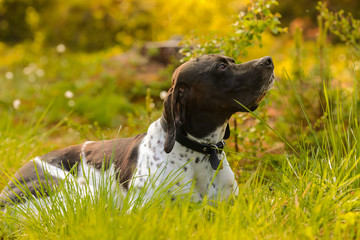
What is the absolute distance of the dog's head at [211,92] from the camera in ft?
9.77

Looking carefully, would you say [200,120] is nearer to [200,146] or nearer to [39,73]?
→ [200,146]

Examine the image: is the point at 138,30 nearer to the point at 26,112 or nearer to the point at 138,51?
the point at 138,51

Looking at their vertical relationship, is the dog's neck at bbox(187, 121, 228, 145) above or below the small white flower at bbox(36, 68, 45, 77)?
above

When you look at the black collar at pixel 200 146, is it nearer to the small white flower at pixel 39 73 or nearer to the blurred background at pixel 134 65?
the blurred background at pixel 134 65

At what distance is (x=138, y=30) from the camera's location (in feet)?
39.3

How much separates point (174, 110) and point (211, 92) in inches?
10.8

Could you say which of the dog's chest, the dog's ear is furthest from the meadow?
the dog's ear

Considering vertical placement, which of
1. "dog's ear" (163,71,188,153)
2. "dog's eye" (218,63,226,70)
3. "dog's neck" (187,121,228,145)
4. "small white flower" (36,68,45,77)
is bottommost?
"small white flower" (36,68,45,77)

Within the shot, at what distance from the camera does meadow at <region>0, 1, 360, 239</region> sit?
2.39 meters

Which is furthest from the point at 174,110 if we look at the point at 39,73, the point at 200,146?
the point at 39,73

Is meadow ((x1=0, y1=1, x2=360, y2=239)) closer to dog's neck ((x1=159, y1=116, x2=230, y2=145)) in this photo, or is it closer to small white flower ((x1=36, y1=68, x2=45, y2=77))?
small white flower ((x1=36, y1=68, x2=45, y2=77))

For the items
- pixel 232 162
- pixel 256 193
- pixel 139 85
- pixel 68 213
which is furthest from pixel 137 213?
pixel 139 85

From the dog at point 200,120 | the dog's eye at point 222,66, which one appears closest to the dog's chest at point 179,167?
the dog at point 200,120

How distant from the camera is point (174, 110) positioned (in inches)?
119
